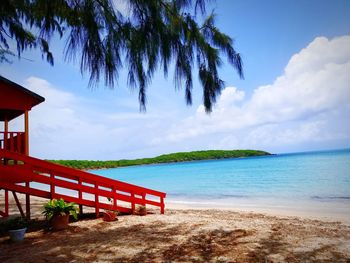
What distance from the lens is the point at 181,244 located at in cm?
480

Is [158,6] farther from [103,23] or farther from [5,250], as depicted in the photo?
[5,250]

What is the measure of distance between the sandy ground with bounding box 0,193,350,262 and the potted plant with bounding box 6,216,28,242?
132mm

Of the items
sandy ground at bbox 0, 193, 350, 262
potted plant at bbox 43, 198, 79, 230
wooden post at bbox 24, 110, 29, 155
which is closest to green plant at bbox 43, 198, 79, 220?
potted plant at bbox 43, 198, 79, 230

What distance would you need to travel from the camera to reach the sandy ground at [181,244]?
4.14 m

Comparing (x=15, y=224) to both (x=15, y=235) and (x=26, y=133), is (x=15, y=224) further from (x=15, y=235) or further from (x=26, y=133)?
(x=26, y=133)

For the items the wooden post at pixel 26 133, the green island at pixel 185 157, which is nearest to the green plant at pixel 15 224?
the wooden post at pixel 26 133

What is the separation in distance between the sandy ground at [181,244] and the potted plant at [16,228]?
13 centimetres

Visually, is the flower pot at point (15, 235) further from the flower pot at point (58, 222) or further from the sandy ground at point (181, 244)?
the flower pot at point (58, 222)

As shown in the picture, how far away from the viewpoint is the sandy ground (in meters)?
4.14

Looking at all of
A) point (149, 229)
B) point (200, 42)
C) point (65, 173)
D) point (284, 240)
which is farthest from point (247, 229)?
point (65, 173)

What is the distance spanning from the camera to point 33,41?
6.13m

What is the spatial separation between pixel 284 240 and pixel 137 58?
3837 mm

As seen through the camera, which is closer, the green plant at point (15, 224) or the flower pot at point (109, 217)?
the green plant at point (15, 224)

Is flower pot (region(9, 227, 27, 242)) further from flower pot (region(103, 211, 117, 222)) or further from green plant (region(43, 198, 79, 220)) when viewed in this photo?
flower pot (region(103, 211, 117, 222))
